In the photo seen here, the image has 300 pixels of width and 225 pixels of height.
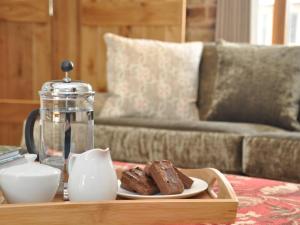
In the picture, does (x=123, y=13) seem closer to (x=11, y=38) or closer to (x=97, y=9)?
(x=97, y=9)

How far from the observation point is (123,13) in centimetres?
→ 389

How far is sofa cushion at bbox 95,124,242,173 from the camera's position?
2.49 m

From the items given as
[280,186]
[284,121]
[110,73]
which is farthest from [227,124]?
[280,186]

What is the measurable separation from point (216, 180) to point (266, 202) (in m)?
0.14

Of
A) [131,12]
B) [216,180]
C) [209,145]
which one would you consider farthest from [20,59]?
[216,180]

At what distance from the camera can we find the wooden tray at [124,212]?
105 centimetres

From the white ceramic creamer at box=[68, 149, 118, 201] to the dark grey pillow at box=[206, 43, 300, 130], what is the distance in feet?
A: 6.20

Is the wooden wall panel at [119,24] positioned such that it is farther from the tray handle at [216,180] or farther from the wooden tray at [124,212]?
the wooden tray at [124,212]

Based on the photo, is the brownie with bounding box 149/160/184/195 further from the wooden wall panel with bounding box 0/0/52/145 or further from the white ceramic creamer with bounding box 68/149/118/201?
the wooden wall panel with bounding box 0/0/52/145

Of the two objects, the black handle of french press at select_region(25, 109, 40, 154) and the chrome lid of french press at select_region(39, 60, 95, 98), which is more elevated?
the chrome lid of french press at select_region(39, 60, 95, 98)

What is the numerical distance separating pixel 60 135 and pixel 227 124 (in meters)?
1.53

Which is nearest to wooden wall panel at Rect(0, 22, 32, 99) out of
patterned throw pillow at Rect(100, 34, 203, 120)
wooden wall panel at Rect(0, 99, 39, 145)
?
wooden wall panel at Rect(0, 99, 39, 145)

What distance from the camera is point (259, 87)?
2.89m

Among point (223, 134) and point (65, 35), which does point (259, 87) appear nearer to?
point (223, 134)
